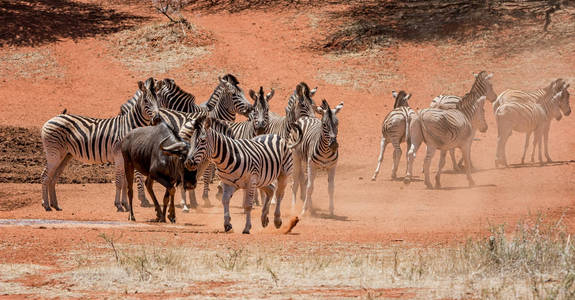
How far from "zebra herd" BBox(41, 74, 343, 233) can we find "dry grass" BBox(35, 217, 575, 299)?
2763 millimetres

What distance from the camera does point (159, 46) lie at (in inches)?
1452

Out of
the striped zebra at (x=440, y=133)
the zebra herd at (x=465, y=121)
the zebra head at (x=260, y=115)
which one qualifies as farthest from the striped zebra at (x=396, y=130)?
the zebra head at (x=260, y=115)

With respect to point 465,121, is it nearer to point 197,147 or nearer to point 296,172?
point 296,172

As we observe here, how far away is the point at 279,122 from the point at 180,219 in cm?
469

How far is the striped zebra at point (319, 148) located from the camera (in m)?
16.5

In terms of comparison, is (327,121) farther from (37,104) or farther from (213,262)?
(37,104)

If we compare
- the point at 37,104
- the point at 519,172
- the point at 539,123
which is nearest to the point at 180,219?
the point at 519,172

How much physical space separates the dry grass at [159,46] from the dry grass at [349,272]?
25014mm

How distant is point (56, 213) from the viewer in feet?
53.7

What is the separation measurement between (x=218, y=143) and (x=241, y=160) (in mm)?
473

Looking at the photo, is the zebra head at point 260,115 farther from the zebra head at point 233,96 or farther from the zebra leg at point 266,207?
the zebra leg at point 266,207

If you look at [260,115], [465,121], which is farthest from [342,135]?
[260,115]

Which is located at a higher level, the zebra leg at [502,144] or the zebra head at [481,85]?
the zebra head at [481,85]

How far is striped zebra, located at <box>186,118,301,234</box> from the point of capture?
1277cm
